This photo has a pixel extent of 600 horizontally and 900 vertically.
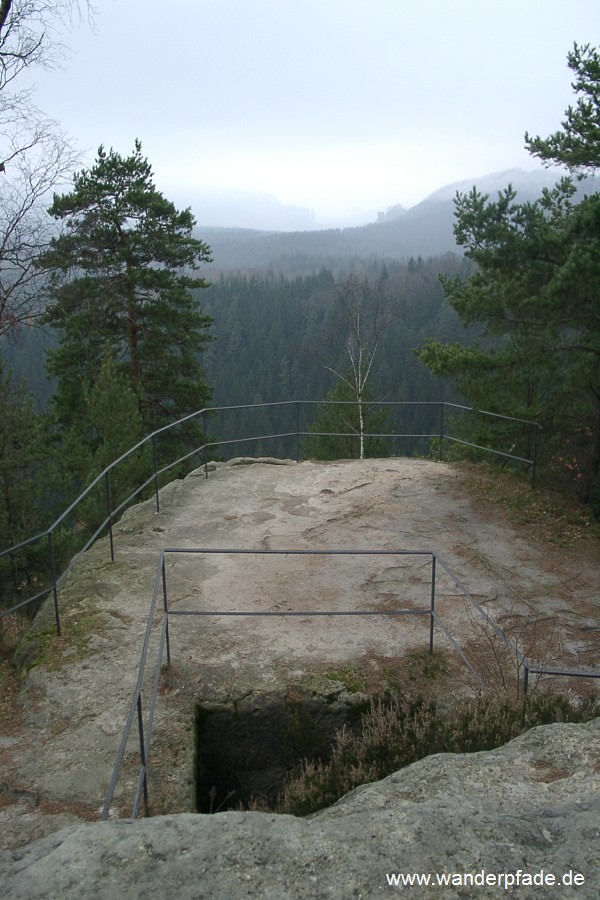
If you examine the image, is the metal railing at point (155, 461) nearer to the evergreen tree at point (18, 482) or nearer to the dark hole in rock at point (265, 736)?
the evergreen tree at point (18, 482)

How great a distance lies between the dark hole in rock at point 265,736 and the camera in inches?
196

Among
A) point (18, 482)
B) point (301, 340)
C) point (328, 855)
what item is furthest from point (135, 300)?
point (301, 340)

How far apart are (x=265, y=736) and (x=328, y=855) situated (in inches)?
111

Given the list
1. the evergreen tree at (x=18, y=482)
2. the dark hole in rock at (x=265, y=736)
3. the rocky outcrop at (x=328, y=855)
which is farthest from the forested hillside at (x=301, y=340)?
the rocky outcrop at (x=328, y=855)

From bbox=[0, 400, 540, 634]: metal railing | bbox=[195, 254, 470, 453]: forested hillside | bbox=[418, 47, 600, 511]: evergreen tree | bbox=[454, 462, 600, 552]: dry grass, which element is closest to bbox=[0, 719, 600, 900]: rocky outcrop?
bbox=[0, 400, 540, 634]: metal railing

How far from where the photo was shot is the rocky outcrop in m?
2.21

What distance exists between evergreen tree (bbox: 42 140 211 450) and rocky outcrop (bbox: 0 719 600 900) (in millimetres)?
16650

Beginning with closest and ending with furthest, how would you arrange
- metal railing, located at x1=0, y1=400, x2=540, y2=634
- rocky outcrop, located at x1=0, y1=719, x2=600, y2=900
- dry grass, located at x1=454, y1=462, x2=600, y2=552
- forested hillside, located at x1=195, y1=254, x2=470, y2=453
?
1. rocky outcrop, located at x1=0, y1=719, x2=600, y2=900
2. metal railing, located at x1=0, y1=400, x2=540, y2=634
3. dry grass, located at x1=454, y1=462, x2=600, y2=552
4. forested hillside, located at x1=195, y1=254, x2=470, y2=453

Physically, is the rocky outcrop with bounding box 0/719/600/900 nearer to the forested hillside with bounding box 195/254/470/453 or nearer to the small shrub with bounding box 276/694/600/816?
the small shrub with bounding box 276/694/600/816

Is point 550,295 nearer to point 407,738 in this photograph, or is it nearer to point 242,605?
point 242,605

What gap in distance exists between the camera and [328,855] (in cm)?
238

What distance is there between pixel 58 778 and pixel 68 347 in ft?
55.3

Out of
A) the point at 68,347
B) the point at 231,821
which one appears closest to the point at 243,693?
the point at 231,821

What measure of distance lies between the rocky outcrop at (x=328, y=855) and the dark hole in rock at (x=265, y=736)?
230 centimetres
